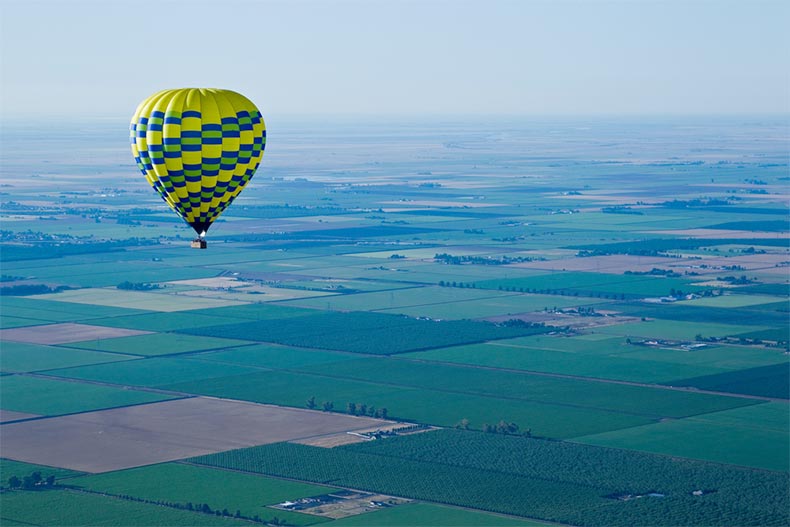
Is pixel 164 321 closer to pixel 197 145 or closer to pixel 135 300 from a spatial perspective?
pixel 135 300

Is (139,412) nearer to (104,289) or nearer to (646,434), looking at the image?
(646,434)

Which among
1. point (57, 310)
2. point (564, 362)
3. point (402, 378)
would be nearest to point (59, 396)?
point (402, 378)

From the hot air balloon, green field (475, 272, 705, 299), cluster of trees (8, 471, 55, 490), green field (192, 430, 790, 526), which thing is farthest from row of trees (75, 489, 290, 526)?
green field (475, 272, 705, 299)

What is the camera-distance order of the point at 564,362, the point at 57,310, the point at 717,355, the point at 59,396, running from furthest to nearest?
1. the point at 57,310
2. the point at 717,355
3. the point at 564,362
4. the point at 59,396

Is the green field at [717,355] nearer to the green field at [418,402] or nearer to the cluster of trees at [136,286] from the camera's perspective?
the green field at [418,402]

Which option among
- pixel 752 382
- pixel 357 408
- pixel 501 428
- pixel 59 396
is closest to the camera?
pixel 501 428

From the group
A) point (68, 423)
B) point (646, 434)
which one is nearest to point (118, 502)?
point (68, 423)
